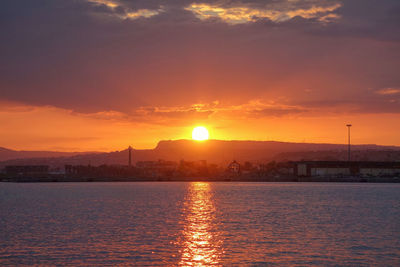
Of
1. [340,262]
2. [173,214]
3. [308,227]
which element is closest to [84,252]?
[340,262]

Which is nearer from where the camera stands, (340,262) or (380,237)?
(340,262)

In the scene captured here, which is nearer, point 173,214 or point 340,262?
point 340,262

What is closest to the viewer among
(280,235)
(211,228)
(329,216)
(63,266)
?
(63,266)

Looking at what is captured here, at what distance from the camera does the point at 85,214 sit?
7769 centimetres

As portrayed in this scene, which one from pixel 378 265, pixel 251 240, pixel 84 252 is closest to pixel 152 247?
pixel 84 252

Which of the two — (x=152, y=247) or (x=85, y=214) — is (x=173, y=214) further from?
(x=152, y=247)

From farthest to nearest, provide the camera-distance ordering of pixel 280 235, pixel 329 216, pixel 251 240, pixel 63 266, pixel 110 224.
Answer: pixel 329 216 → pixel 110 224 → pixel 280 235 → pixel 251 240 → pixel 63 266

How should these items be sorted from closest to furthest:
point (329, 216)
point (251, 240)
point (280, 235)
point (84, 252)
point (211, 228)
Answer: point (84, 252) < point (251, 240) < point (280, 235) < point (211, 228) < point (329, 216)

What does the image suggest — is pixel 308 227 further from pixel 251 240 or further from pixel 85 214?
pixel 85 214

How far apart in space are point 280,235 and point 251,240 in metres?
5.06

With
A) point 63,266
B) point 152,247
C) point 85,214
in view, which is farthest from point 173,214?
point 63,266

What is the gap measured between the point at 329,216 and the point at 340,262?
38.0 meters

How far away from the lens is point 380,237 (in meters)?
51.2

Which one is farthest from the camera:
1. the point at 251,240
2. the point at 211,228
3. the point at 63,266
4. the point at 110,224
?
the point at 110,224
